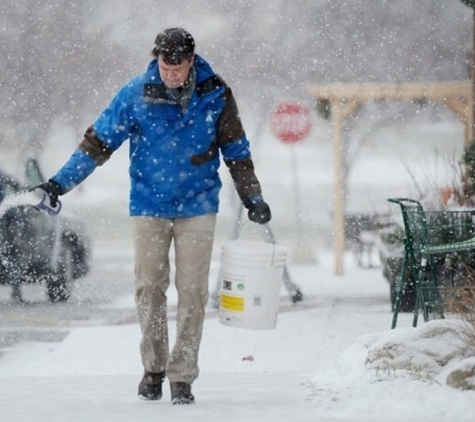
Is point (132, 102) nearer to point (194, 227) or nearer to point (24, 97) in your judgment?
point (194, 227)

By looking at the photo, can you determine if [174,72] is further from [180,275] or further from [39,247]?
[39,247]

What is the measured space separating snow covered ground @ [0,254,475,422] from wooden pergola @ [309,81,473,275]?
28.7 ft

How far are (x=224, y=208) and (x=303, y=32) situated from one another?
494 cm

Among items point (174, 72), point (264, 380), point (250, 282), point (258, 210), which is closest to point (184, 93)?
point (174, 72)

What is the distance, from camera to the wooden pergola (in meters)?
20.5

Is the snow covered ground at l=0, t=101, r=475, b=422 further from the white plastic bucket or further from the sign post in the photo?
the sign post

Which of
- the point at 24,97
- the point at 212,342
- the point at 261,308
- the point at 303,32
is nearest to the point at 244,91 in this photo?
the point at 303,32

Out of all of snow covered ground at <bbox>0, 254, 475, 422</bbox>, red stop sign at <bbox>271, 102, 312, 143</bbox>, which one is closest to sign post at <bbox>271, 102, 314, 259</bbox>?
red stop sign at <bbox>271, 102, 312, 143</bbox>

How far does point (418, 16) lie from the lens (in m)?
40.4

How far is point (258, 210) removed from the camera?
26.1ft

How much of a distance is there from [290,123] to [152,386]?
46.8 ft

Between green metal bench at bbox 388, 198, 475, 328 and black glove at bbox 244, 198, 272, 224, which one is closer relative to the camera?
black glove at bbox 244, 198, 272, 224

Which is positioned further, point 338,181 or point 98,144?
point 338,181

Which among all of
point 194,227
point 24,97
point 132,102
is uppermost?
point 24,97
